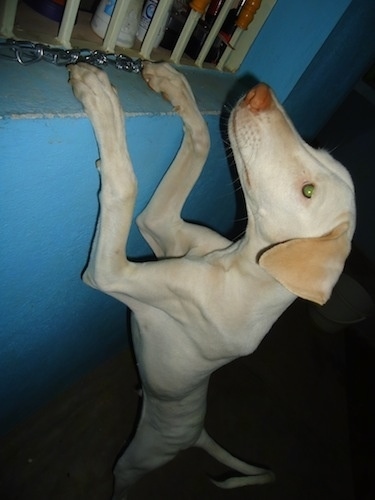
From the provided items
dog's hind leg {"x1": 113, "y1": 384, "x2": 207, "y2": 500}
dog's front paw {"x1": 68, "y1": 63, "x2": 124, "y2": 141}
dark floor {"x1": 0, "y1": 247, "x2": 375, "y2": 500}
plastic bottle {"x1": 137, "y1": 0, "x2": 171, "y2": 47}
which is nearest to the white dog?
dog's front paw {"x1": 68, "y1": 63, "x2": 124, "y2": 141}

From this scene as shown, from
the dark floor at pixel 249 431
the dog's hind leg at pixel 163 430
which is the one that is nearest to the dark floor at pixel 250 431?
the dark floor at pixel 249 431

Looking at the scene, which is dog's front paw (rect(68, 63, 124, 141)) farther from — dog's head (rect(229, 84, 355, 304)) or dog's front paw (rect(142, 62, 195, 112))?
dog's head (rect(229, 84, 355, 304))

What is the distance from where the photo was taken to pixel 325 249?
1.30 metres

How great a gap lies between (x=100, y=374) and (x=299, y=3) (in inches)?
141

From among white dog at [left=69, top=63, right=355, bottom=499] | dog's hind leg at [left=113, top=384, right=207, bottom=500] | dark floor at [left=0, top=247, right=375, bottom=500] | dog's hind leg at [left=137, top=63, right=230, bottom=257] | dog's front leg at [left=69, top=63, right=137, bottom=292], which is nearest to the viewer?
dog's front leg at [left=69, top=63, right=137, bottom=292]

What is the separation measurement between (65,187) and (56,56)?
0.46 metres

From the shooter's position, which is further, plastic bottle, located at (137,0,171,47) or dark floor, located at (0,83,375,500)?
dark floor, located at (0,83,375,500)

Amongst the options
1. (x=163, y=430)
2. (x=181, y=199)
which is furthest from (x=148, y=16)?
(x=163, y=430)

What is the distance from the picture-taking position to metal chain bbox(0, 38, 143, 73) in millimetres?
1060

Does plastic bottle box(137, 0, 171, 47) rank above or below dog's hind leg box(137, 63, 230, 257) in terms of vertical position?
above

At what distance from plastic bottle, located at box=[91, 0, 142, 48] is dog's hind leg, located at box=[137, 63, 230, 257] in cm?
33

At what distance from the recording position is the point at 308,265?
1.27 m

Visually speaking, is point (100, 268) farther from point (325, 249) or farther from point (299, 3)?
point (299, 3)

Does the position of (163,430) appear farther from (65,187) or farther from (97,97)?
(97,97)
